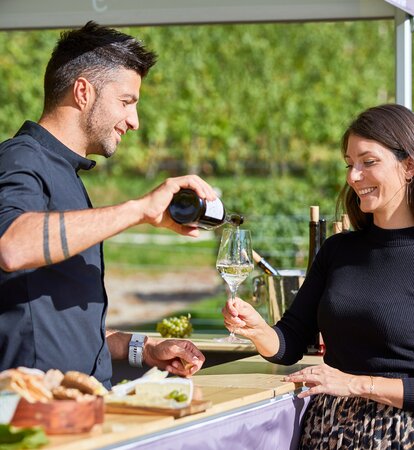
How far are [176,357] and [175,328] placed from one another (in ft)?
3.59

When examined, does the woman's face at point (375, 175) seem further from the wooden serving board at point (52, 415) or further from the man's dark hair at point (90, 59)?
the wooden serving board at point (52, 415)

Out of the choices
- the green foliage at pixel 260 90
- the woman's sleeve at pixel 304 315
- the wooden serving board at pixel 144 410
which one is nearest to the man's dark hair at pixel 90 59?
the woman's sleeve at pixel 304 315

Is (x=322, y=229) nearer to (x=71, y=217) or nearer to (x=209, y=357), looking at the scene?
(x=209, y=357)

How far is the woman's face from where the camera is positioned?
8.44 ft

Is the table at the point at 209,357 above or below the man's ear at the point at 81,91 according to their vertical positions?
below

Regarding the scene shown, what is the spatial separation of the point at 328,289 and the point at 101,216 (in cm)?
87

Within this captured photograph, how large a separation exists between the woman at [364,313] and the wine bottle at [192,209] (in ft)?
1.18

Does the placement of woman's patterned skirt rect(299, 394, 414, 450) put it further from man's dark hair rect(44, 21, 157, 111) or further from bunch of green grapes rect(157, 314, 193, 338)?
bunch of green grapes rect(157, 314, 193, 338)

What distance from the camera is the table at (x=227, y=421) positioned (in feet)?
5.76

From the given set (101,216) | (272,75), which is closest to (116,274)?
(272,75)

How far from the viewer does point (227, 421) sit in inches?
83.7

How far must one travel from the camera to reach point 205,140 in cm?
1580

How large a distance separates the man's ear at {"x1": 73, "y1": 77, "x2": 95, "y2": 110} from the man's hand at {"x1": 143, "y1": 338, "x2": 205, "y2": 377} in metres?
0.64

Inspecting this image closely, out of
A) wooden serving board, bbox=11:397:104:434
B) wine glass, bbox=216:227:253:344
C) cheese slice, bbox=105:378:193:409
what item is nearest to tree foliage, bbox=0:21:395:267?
wine glass, bbox=216:227:253:344
